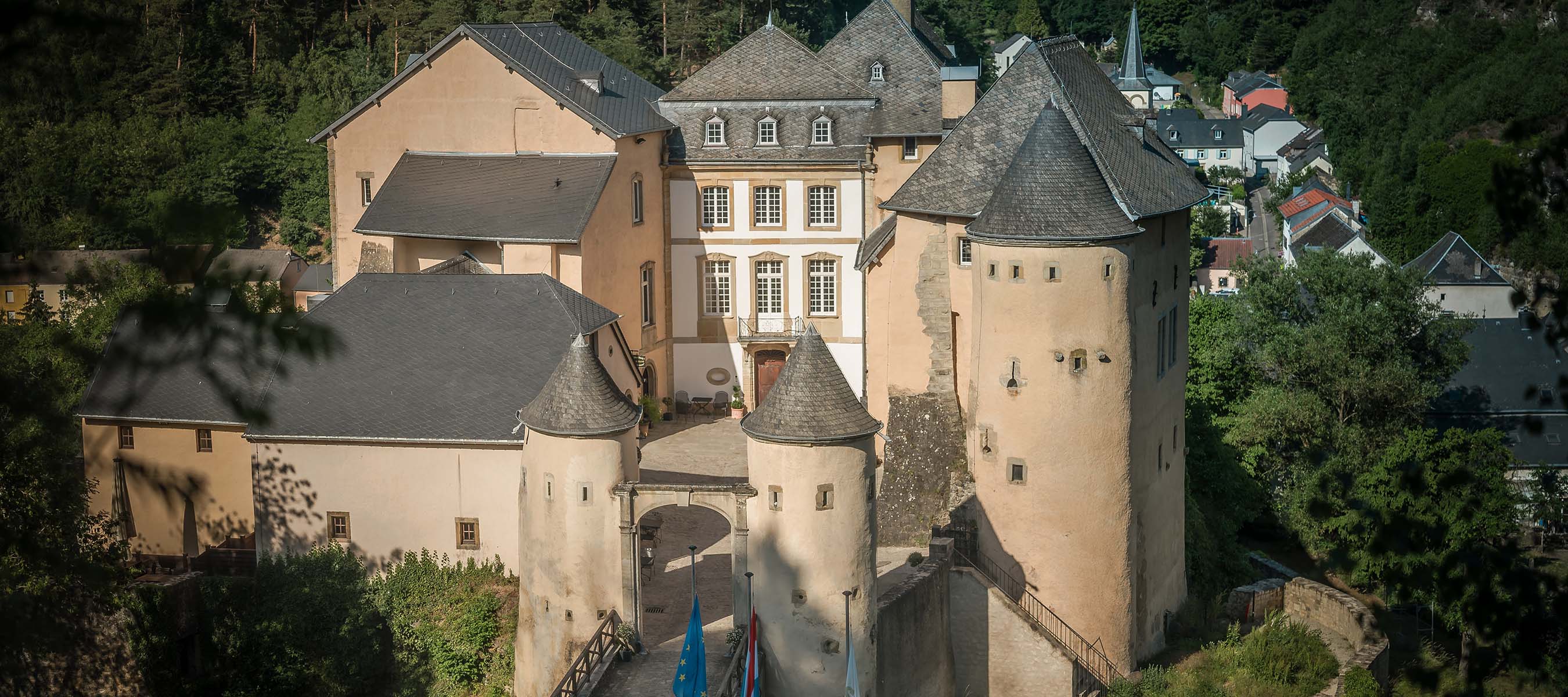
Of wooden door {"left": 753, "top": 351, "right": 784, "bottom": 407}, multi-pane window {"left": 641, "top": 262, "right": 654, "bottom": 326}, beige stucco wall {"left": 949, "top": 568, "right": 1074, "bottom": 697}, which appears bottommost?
beige stucco wall {"left": 949, "top": 568, "right": 1074, "bottom": 697}

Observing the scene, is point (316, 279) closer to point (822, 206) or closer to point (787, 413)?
point (822, 206)

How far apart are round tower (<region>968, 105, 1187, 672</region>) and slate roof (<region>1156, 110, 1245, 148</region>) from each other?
99481 millimetres

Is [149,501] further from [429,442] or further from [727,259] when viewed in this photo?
[727,259]

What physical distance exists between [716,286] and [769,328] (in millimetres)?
1913

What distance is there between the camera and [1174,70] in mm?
Answer: 162750

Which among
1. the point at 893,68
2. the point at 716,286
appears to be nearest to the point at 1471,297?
the point at 893,68

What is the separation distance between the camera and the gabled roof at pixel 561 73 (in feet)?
139

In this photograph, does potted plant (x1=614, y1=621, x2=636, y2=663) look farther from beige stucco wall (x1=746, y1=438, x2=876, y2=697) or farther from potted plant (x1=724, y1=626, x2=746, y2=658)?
beige stucco wall (x1=746, y1=438, x2=876, y2=697)

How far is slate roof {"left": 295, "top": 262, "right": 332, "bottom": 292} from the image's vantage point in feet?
187

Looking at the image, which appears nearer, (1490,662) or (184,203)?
(184,203)

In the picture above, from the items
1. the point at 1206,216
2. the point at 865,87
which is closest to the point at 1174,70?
the point at 1206,216

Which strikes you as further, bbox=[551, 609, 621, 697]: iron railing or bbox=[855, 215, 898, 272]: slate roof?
bbox=[855, 215, 898, 272]: slate roof

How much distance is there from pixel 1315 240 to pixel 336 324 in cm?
6574

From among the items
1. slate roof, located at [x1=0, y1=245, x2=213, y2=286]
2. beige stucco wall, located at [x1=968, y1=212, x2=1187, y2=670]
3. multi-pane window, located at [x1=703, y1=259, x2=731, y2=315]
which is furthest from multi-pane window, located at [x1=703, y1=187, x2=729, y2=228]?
slate roof, located at [x1=0, y1=245, x2=213, y2=286]
